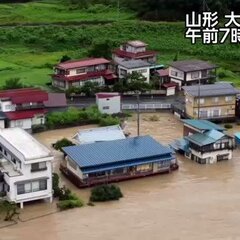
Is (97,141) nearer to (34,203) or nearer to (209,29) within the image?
(34,203)

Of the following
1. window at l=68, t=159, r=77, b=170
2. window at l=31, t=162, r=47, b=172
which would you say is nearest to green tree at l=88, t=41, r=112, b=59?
window at l=68, t=159, r=77, b=170

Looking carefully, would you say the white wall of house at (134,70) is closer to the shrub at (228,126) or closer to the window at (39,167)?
the shrub at (228,126)

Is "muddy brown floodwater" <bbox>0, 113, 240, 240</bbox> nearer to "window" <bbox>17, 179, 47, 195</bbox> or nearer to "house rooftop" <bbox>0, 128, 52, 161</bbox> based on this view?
"window" <bbox>17, 179, 47, 195</bbox>

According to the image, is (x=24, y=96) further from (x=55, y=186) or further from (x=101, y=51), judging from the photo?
(x=101, y=51)

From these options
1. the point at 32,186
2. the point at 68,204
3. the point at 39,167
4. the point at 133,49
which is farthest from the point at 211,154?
the point at 133,49

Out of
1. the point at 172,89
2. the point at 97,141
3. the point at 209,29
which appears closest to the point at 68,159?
the point at 97,141
